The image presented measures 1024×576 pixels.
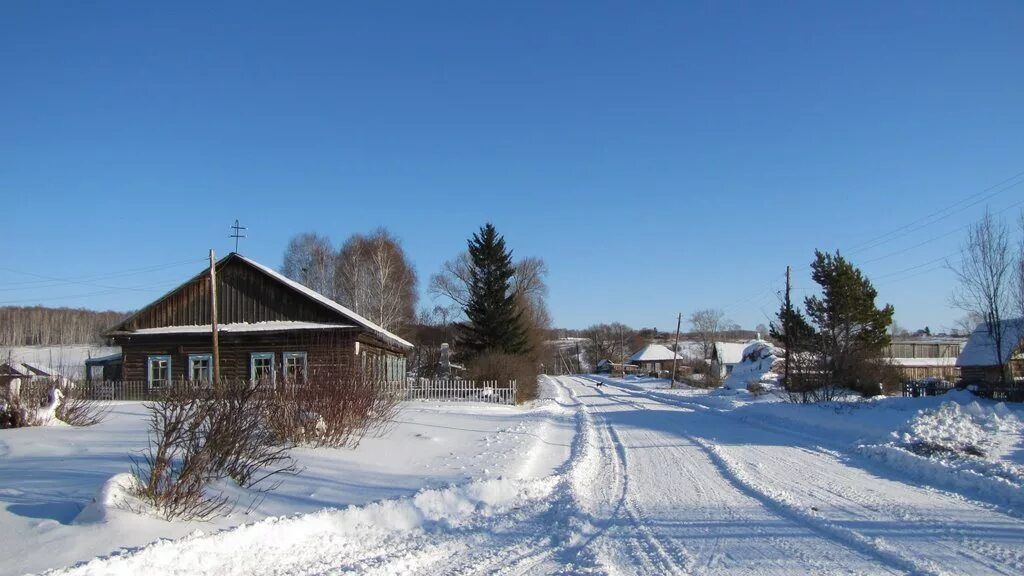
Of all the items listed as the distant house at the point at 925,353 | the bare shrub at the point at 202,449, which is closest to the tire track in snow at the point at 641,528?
the bare shrub at the point at 202,449

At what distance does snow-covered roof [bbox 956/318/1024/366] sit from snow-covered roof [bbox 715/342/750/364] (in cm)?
4444

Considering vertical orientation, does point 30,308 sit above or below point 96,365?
above

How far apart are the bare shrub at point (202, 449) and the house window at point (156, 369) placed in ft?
75.8

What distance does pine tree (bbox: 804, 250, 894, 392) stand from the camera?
1051 inches

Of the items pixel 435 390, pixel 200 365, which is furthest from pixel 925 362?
pixel 200 365

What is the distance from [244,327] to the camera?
29.3 meters

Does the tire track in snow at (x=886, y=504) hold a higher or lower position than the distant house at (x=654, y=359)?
higher

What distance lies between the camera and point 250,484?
8.34 metres

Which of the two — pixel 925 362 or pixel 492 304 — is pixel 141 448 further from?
pixel 925 362

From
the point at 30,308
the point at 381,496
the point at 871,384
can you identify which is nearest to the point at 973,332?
the point at 871,384

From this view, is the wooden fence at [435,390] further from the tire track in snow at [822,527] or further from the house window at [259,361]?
the tire track in snow at [822,527]

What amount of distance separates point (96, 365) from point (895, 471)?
47.4 m

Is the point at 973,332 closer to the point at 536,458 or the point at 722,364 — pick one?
the point at 536,458

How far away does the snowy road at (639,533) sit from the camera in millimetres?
5953
